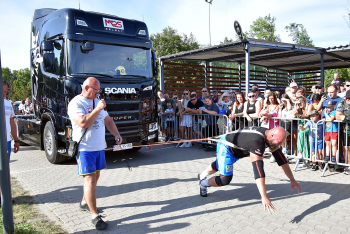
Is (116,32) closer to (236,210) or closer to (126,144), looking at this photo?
(126,144)

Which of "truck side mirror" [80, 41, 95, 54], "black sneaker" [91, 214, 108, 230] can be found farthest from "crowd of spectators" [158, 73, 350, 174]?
"black sneaker" [91, 214, 108, 230]

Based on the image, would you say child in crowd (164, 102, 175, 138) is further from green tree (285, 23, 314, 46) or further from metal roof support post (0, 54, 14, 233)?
green tree (285, 23, 314, 46)

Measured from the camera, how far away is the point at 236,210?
13.5 feet

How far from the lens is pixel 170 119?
9.84 m

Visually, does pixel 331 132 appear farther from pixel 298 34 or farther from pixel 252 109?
pixel 298 34

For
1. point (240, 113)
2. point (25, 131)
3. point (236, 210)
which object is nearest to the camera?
point (236, 210)

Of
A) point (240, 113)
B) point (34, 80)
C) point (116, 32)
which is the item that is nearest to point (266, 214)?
point (240, 113)

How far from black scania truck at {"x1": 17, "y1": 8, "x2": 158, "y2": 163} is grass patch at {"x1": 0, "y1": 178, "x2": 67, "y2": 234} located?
189cm

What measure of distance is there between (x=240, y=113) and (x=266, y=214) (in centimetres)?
425

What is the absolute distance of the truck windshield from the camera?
248 inches

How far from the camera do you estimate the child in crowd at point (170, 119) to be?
32.0ft

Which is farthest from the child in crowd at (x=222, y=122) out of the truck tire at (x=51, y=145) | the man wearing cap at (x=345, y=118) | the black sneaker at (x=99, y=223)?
the black sneaker at (x=99, y=223)

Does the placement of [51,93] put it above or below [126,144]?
above

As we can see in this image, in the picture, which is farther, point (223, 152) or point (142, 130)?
point (142, 130)
